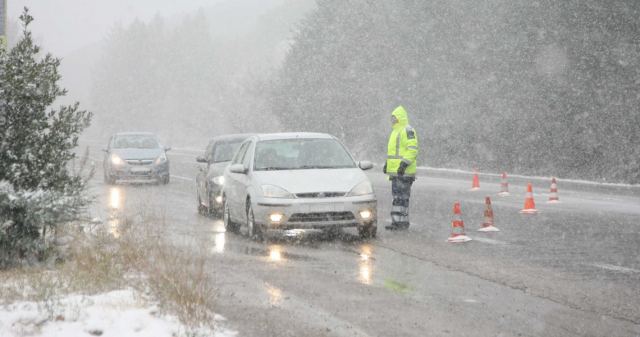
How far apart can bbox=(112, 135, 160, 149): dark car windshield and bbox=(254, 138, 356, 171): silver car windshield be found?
15.7 metres

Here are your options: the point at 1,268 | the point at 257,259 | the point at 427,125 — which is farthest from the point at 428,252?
the point at 427,125

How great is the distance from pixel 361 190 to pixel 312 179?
0.72 m

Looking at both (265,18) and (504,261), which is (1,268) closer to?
(504,261)

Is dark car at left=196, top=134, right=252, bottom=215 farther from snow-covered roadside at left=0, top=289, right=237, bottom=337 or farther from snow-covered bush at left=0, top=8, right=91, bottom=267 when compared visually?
snow-covered roadside at left=0, top=289, right=237, bottom=337

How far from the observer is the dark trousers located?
51.2 ft

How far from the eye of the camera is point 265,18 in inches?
5974

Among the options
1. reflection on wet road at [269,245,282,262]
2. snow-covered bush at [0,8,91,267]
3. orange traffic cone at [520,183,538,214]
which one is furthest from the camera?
orange traffic cone at [520,183,538,214]

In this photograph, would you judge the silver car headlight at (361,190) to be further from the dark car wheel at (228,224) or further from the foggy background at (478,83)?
the foggy background at (478,83)

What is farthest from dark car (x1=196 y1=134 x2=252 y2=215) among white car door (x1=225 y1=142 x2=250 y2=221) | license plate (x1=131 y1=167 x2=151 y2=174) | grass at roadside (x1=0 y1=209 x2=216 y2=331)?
license plate (x1=131 y1=167 x2=151 y2=174)

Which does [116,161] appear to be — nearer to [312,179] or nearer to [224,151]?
[224,151]

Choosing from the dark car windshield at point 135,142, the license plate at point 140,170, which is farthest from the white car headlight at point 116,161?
the dark car windshield at point 135,142

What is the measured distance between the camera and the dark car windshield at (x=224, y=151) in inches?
771

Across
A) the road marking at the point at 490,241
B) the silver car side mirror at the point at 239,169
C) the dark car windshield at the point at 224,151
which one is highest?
the dark car windshield at the point at 224,151

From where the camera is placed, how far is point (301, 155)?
15164 millimetres
